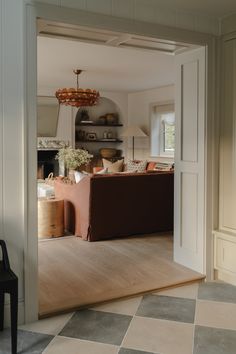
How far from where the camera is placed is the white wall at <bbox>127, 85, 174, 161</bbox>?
908cm

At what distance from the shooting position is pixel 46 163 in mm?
9672

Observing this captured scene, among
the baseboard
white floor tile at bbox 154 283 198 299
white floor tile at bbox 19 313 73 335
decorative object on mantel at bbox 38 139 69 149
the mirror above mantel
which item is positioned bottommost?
white floor tile at bbox 19 313 73 335

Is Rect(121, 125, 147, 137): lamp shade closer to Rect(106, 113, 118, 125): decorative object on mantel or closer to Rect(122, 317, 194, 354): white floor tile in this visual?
Rect(106, 113, 118, 125): decorative object on mantel

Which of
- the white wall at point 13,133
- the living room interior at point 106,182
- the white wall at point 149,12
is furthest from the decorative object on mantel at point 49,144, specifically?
the white wall at point 13,133

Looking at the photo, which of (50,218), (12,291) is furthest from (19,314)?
(50,218)

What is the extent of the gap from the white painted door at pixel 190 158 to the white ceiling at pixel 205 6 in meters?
0.34

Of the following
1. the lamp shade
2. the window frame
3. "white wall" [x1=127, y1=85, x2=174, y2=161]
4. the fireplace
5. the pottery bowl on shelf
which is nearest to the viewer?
"white wall" [x1=127, y1=85, x2=174, y2=161]

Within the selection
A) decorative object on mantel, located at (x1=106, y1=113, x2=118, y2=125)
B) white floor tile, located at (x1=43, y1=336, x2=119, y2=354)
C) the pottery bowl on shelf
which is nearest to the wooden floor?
white floor tile, located at (x1=43, y1=336, x2=119, y2=354)

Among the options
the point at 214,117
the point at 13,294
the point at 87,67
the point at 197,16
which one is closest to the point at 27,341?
the point at 13,294

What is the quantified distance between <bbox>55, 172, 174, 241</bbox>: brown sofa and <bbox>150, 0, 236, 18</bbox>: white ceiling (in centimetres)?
229

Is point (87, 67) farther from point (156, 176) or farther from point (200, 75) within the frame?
point (200, 75)

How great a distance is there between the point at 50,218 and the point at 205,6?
3077 mm

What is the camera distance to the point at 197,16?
12.2 feet

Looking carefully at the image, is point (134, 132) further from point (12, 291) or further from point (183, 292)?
point (12, 291)
